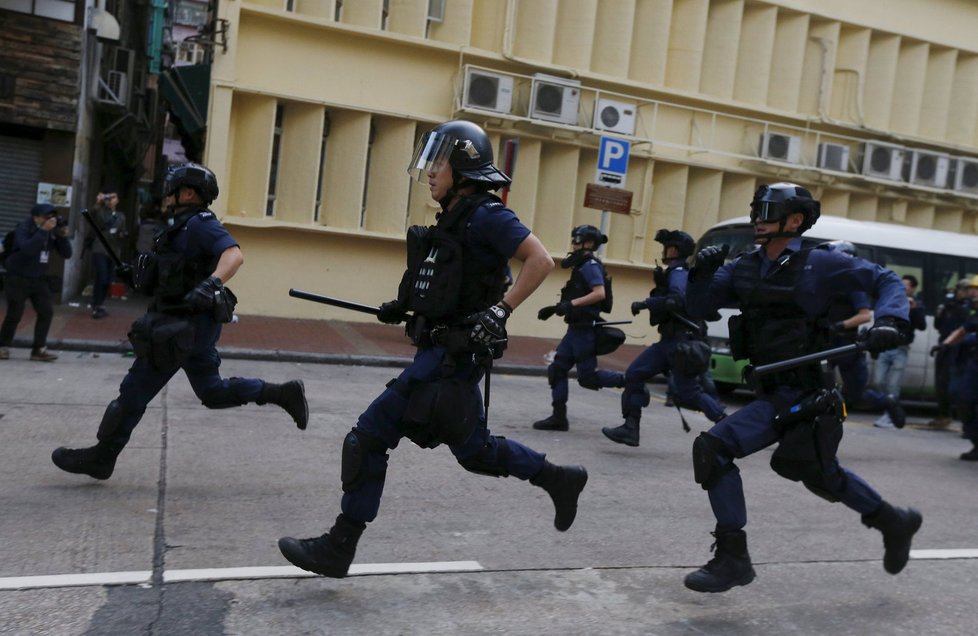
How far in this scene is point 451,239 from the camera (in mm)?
4414

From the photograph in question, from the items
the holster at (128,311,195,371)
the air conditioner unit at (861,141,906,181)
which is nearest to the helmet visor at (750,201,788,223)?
the holster at (128,311,195,371)

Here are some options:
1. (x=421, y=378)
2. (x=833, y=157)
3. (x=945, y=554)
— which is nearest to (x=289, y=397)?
(x=421, y=378)

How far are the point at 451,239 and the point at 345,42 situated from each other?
1401 cm

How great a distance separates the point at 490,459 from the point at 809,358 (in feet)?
4.66

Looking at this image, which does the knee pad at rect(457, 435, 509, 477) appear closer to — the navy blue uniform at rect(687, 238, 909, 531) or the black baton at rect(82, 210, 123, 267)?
the navy blue uniform at rect(687, 238, 909, 531)

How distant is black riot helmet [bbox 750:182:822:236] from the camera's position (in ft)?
15.9

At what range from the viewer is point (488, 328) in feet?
13.9

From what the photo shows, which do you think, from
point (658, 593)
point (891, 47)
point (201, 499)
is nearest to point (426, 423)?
point (658, 593)

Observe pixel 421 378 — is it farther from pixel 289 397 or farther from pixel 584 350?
pixel 584 350

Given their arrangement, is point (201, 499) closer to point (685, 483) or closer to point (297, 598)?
point (297, 598)

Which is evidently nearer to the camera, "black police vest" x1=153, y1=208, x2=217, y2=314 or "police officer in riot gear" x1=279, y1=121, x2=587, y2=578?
"police officer in riot gear" x1=279, y1=121, x2=587, y2=578

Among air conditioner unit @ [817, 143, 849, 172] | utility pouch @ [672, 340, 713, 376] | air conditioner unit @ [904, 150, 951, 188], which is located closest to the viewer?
utility pouch @ [672, 340, 713, 376]

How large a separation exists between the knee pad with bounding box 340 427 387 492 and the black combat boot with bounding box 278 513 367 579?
0.55ft

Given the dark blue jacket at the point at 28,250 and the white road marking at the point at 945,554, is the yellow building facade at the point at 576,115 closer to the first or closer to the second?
the dark blue jacket at the point at 28,250
